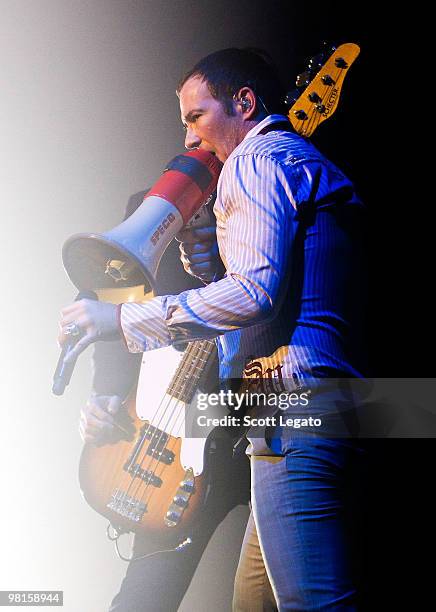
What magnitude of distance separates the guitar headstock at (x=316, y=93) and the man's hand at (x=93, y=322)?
0.68 metres

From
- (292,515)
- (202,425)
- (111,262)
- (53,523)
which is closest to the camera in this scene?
(292,515)

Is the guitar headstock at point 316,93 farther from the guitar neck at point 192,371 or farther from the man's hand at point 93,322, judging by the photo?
the man's hand at point 93,322

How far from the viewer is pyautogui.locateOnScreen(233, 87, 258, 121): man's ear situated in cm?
125

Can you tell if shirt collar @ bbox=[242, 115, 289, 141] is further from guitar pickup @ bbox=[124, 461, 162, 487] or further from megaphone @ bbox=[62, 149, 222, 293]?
guitar pickup @ bbox=[124, 461, 162, 487]

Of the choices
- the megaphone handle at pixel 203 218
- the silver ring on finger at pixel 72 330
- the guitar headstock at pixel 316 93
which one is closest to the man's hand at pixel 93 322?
the silver ring on finger at pixel 72 330

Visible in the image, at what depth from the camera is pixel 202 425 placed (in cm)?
148

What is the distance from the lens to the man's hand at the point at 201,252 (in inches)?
55.9

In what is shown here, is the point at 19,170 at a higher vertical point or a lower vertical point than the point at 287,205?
higher

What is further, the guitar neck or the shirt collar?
the guitar neck

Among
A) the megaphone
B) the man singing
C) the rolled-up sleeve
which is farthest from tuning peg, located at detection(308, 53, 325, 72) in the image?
the rolled-up sleeve

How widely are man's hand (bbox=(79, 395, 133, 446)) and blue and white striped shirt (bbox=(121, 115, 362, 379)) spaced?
1.71 feet

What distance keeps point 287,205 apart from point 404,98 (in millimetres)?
893

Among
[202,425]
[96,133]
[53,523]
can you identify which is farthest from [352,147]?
[53,523]

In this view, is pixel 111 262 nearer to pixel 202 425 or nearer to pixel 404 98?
pixel 202 425
